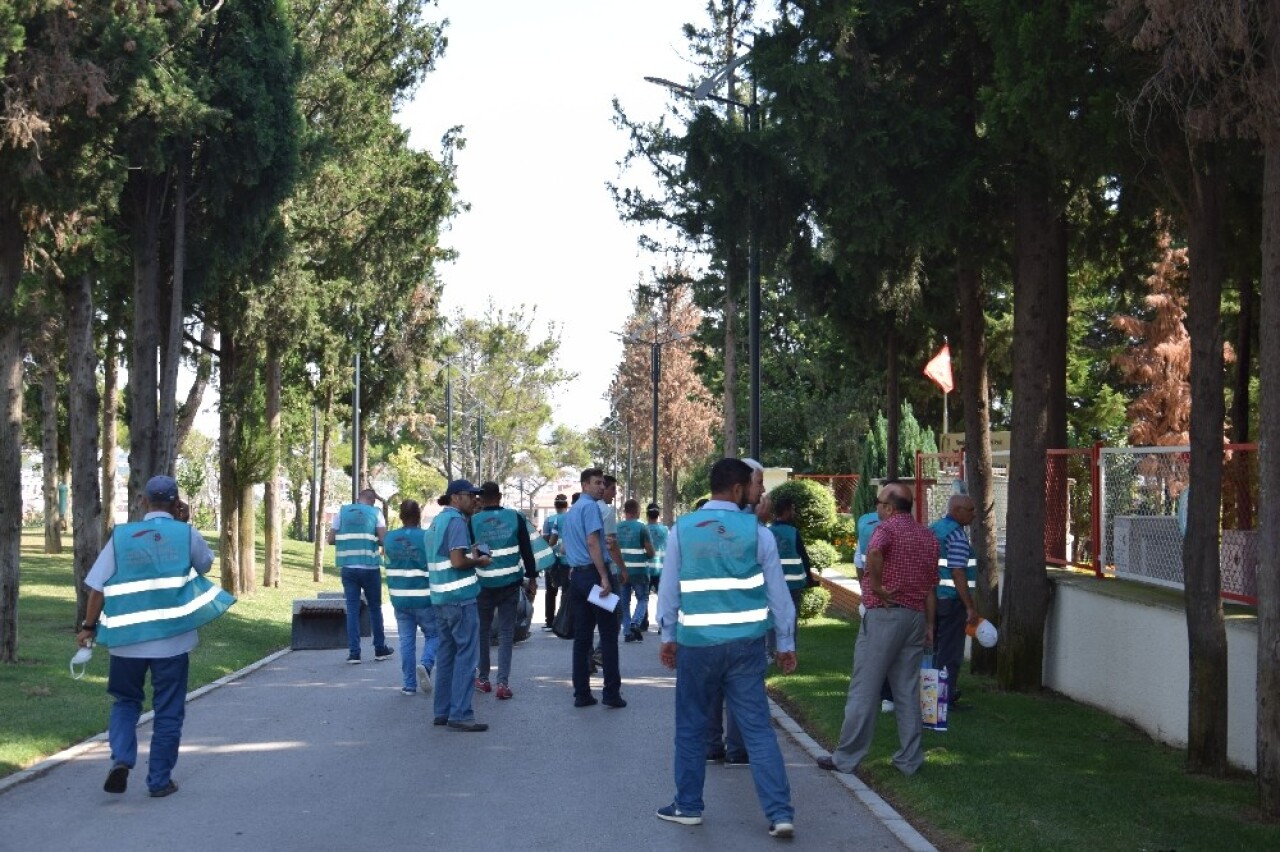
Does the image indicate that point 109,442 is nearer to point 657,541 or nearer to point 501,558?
point 657,541

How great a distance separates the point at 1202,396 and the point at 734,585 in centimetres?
373

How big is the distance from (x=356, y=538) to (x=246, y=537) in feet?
41.3

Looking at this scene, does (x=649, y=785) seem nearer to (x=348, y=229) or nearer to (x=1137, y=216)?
(x=1137, y=216)

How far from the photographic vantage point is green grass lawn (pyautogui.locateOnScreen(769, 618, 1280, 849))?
8102 millimetres

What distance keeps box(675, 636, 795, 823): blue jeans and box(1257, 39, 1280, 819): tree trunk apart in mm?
2772

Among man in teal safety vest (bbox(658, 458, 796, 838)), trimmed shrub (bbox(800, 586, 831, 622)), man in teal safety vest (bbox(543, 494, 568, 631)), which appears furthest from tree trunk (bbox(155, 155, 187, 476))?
man in teal safety vest (bbox(658, 458, 796, 838))

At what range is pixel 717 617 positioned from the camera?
27.1ft

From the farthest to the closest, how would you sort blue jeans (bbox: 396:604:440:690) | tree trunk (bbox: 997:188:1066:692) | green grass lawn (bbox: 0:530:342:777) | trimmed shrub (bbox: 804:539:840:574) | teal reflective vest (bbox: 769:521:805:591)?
→ trimmed shrub (bbox: 804:539:840:574)
blue jeans (bbox: 396:604:440:690)
tree trunk (bbox: 997:188:1066:692)
teal reflective vest (bbox: 769:521:805:591)
green grass lawn (bbox: 0:530:342:777)

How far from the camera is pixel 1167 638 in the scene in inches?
473

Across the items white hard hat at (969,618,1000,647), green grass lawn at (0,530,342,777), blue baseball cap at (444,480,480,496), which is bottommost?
green grass lawn at (0,530,342,777)

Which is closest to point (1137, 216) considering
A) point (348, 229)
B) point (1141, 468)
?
point (1141, 468)

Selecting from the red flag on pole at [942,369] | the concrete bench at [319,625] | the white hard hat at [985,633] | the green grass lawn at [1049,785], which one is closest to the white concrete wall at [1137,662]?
the green grass lawn at [1049,785]

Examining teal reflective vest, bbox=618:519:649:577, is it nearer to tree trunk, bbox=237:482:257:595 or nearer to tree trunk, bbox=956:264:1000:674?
tree trunk, bbox=956:264:1000:674

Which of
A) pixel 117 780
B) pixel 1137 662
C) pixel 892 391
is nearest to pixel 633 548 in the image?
pixel 892 391
